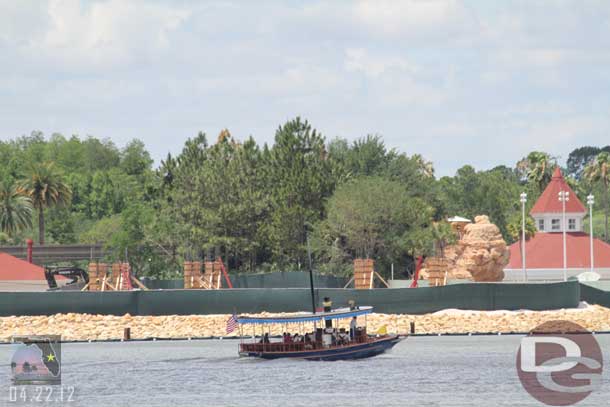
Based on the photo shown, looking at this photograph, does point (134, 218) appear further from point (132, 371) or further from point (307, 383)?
point (307, 383)

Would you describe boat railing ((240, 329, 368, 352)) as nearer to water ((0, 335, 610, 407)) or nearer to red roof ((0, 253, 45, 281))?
water ((0, 335, 610, 407))

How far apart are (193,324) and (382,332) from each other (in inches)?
878

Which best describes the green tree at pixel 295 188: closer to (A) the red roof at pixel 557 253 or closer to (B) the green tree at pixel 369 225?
(B) the green tree at pixel 369 225

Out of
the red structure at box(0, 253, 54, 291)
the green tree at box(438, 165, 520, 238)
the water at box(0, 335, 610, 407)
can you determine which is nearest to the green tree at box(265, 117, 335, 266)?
the red structure at box(0, 253, 54, 291)

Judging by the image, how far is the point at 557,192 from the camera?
384 ft

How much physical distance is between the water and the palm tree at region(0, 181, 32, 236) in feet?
195

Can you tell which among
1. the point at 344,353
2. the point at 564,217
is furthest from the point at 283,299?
the point at 564,217

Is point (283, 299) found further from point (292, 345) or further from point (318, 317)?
point (318, 317)

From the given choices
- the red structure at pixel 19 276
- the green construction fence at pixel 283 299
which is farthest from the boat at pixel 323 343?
the red structure at pixel 19 276

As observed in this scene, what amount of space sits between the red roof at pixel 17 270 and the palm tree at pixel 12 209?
108 feet

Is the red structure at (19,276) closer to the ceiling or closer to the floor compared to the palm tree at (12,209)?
closer to the floor

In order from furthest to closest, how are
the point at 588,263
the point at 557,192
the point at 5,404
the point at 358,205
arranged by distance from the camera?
the point at 557,192 < the point at 588,263 < the point at 358,205 < the point at 5,404

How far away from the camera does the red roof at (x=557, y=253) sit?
108 metres

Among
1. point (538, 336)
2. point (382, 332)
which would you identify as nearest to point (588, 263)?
point (538, 336)
